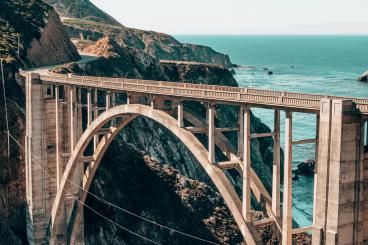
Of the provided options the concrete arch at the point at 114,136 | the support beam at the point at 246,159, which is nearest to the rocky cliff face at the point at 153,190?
the concrete arch at the point at 114,136

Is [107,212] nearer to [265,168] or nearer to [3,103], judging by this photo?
[3,103]

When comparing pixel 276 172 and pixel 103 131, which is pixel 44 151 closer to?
pixel 103 131

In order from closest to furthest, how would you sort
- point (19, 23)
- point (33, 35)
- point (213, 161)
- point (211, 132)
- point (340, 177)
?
point (340, 177)
point (211, 132)
point (213, 161)
point (33, 35)
point (19, 23)

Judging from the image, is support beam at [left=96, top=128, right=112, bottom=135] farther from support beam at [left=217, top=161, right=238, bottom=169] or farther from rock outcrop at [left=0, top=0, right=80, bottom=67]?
rock outcrop at [left=0, top=0, right=80, bottom=67]

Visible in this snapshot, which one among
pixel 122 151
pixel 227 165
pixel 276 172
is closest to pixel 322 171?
pixel 276 172

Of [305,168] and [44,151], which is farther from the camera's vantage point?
[305,168]
